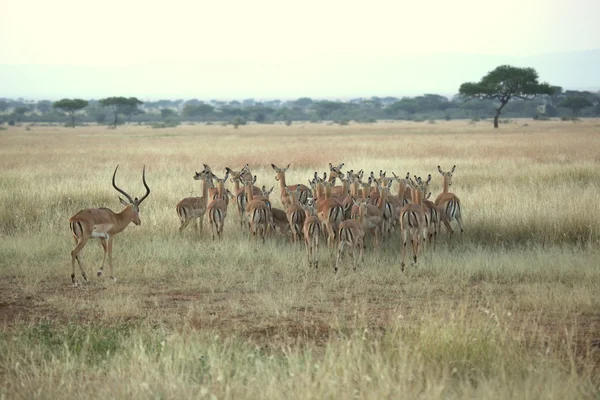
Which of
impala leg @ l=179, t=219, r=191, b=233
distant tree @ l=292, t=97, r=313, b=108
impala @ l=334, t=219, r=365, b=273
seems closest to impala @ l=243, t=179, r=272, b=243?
impala leg @ l=179, t=219, r=191, b=233

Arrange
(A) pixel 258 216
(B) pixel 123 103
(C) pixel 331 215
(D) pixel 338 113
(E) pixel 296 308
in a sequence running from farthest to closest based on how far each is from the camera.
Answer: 1. (D) pixel 338 113
2. (B) pixel 123 103
3. (A) pixel 258 216
4. (C) pixel 331 215
5. (E) pixel 296 308

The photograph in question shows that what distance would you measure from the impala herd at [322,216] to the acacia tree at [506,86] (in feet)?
187

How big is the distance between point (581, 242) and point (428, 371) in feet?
25.4

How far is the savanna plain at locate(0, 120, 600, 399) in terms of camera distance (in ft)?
20.2

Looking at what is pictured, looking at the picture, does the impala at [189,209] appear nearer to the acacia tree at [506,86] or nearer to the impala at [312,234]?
the impala at [312,234]

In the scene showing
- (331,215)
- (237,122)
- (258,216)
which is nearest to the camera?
(331,215)

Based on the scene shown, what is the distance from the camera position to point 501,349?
6.85 m

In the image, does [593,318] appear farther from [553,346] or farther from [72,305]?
[72,305]

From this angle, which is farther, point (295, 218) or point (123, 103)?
point (123, 103)

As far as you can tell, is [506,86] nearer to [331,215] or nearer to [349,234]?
[331,215]

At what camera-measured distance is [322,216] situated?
12562 mm

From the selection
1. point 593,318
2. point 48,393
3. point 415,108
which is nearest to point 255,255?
point 593,318

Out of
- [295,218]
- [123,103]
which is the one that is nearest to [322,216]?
[295,218]

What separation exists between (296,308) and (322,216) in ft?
11.1
